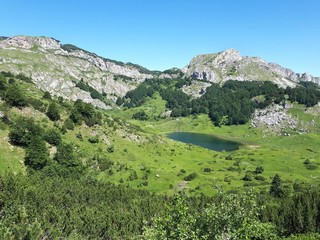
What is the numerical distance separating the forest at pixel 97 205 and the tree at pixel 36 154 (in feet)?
1.06

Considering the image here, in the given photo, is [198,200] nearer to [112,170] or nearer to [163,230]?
[112,170]

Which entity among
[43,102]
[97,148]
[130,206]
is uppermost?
[43,102]

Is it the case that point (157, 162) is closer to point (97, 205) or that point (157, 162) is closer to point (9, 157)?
point (97, 205)

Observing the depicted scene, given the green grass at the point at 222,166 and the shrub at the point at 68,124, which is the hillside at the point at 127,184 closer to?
the shrub at the point at 68,124

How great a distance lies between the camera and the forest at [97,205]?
26594mm

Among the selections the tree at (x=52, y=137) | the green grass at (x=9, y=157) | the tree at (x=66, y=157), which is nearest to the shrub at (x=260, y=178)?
the tree at (x=66, y=157)

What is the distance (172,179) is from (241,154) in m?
85.1

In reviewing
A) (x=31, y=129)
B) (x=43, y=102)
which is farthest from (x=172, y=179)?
(x=43, y=102)

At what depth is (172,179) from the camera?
396 feet

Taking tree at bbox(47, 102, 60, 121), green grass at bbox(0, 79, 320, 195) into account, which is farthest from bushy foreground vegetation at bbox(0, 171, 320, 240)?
tree at bbox(47, 102, 60, 121)

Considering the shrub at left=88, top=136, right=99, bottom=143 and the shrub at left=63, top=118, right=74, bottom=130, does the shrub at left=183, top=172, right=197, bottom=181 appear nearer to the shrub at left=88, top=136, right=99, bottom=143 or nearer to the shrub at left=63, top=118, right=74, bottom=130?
the shrub at left=88, top=136, right=99, bottom=143

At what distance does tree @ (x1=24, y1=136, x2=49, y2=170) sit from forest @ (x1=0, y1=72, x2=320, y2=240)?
324mm

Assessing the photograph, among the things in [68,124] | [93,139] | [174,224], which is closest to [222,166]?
[93,139]

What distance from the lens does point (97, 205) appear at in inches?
3314
